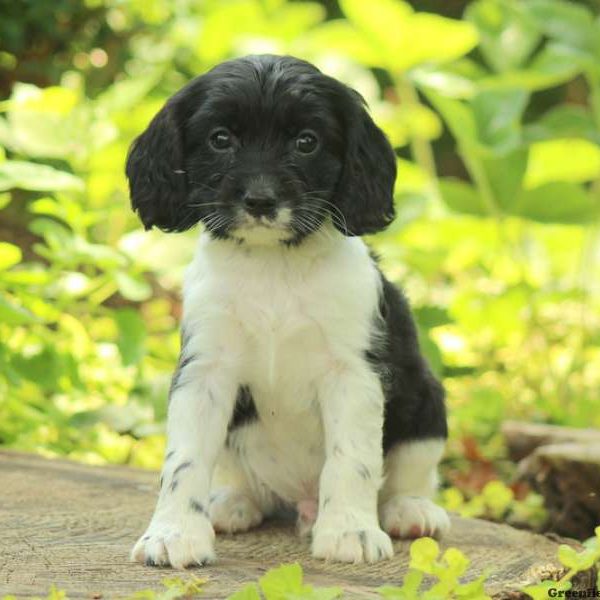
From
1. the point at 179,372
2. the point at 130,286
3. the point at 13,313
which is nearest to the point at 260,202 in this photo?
the point at 179,372

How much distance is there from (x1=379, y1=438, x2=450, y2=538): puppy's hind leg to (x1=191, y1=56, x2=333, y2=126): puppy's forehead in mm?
1290

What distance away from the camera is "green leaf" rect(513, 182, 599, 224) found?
693 cm

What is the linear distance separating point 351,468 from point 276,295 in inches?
23.3

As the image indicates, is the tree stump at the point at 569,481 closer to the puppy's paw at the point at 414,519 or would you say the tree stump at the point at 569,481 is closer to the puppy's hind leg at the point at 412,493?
the puppy's hind leg at the point at 412,493

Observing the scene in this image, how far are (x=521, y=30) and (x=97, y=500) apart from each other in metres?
4.82

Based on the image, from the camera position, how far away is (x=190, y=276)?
4.07 metres

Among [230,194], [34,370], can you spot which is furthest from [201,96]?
[34,370]

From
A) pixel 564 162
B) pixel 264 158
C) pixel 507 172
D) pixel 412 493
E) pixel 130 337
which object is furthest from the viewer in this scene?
pixel 564 162

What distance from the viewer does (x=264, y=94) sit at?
367cm

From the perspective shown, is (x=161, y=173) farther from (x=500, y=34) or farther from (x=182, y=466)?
(x=500, y=34)

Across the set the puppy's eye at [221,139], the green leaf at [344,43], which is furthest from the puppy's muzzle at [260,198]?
the green leaf at [344,43]

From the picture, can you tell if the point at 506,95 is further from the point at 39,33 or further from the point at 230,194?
the point at 230,194

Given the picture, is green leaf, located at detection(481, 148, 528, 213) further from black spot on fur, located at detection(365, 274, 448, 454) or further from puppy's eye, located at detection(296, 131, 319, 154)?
puppy's eye, located at detection(296, 131, 319, 154)

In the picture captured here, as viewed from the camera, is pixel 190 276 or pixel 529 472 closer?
pixel 190 276
